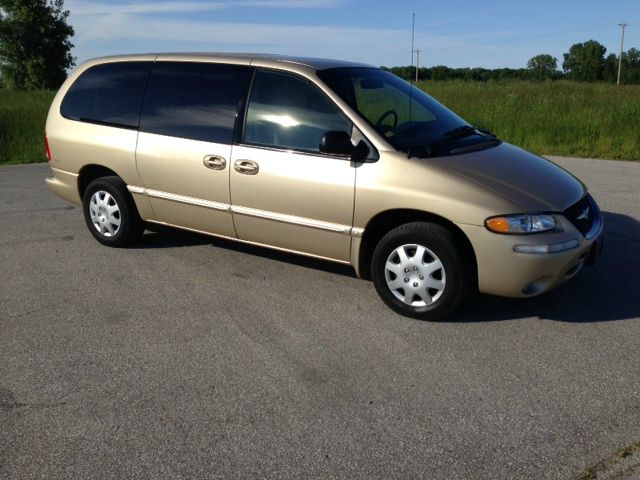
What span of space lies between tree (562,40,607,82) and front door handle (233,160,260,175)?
126279 mm

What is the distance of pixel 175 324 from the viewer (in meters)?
4.42

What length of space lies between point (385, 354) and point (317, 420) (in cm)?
87

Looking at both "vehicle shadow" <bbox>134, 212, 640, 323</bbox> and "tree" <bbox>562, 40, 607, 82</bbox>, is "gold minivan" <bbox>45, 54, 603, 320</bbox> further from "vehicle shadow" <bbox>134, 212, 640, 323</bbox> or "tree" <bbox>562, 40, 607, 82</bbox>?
"tree" <bbox>562, 40, 607, 82</bbox>

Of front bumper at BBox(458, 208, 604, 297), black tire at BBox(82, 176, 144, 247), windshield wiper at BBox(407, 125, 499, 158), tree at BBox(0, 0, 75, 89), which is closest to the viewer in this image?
front bumper at BBox(458, 208, 604, 297)

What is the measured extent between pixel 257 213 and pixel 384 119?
4.12 ft

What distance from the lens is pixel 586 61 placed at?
402 feet

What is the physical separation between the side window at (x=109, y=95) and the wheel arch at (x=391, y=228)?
8.34 feet

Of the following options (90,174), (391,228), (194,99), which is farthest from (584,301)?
(90,174)

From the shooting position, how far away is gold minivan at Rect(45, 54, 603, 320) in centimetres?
423

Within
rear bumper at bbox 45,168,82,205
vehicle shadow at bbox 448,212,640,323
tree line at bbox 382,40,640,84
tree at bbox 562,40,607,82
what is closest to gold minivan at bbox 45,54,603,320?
rear bumper at bbox 45,168,82,205

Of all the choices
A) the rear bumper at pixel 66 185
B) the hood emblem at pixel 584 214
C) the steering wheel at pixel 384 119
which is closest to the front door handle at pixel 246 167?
the steering wheel at pixel 384 119

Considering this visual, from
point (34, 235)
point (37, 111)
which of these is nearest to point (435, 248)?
point (34, 235)

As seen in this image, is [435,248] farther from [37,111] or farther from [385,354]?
[37,111]

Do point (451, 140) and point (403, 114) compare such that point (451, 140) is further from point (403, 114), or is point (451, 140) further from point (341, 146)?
point (341, 146)
